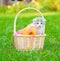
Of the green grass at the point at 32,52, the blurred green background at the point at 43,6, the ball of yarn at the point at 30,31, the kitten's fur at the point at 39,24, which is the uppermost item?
the blurred green background at the point at 43,6

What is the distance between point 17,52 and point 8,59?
441mm

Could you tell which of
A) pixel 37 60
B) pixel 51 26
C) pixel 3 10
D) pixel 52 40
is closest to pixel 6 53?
pixel 37 60

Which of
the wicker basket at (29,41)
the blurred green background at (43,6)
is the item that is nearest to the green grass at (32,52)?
the wicker basket at (29,41)

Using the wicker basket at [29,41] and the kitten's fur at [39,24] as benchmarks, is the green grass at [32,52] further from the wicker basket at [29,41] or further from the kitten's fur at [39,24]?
the kitten's fur at [39,24]

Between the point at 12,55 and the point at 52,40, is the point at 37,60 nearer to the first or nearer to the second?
the point at 12,55

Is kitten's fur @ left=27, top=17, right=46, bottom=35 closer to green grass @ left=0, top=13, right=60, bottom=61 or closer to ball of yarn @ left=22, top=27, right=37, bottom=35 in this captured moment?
ball of yarn @ left=22, top=27, right=37, bottom=35

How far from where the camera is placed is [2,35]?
7.50 metres

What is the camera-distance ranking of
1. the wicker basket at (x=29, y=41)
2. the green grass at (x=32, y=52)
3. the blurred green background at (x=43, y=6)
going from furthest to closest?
the blurred green background at (x=43, y=6), the wicker basket at (x=29, y=41), the green grass at (x=32, y=52)

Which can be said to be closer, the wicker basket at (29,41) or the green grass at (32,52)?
the green grass at (32,52)

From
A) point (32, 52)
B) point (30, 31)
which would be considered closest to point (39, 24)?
point (30, 31)

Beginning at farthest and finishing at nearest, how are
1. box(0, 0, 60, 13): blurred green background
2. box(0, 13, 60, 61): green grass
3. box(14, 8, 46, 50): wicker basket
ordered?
box(0, 0, 60, 13): blurred green background, box(14, 8, 46, 50): wicker basket, box(0, 13, 60, 61): green grass

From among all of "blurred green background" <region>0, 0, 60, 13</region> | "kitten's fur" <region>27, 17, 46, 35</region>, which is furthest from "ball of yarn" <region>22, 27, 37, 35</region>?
"blurred green background" <region>0, 0, 60, 13</region>

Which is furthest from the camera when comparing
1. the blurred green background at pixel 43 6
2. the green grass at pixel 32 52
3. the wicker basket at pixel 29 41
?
the blurred green background at pixel 43 6

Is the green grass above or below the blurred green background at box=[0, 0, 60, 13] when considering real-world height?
below
